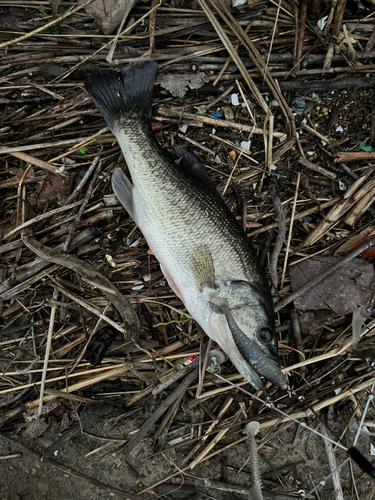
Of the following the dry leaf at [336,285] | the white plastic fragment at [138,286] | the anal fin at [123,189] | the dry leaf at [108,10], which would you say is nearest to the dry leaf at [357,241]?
the dry leaf at [336,285]

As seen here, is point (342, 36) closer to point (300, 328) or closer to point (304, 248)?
point (304, 248)

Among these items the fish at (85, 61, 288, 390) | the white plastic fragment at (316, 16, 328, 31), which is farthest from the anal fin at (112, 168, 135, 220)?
the white plastic fragment at (316, 16, 328, 31)

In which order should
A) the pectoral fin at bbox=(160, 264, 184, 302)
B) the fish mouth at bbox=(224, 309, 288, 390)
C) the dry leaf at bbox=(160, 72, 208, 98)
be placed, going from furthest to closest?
the dry leaf at bbox=(160, 72, 208, 98) < the pectoral fin at bbox=(160, 264, 184, 302) < the fish mouth at bbox=(224, 309, 288, 390)

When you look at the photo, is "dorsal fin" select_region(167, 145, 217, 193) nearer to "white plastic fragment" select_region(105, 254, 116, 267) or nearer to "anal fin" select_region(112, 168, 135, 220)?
"anal fin" select_region(112, 168, 135, 220)

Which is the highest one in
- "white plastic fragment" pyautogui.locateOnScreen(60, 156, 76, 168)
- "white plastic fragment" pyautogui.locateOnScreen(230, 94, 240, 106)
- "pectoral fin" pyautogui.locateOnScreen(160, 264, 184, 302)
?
"white plastic fragment" pyautogui.locateOnScreen(230, 94, 240, 106)

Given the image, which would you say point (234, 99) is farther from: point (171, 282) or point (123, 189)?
point (171, 282)

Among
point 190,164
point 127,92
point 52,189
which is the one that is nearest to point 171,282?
point 190,164

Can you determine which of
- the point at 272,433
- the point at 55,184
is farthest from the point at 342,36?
the point at 272,433
